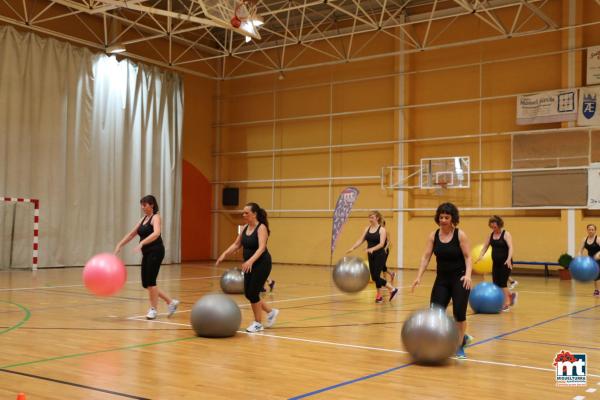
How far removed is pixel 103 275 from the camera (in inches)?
322

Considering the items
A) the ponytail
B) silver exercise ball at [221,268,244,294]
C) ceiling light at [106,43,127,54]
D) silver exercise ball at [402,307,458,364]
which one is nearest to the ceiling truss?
ceiling light at [106,43,127,54]

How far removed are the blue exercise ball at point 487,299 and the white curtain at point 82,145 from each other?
14.4 meters

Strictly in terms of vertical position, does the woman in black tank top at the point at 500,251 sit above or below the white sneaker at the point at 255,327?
above

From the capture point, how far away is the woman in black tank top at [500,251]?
34.3 ft

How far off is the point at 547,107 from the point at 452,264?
47.1 ft

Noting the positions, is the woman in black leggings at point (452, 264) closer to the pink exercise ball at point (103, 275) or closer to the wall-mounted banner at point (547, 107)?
the pink exercise ball at point (103, 275)

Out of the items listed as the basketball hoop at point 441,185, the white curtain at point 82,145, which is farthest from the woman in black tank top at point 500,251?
the white curtain at point 82,145

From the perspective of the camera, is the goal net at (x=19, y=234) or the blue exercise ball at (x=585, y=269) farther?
the goal net at (x=19, y=234)

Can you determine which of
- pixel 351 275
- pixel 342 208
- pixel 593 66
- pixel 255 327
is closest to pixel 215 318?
pixel 255 327

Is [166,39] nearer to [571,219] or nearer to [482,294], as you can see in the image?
[571,219]

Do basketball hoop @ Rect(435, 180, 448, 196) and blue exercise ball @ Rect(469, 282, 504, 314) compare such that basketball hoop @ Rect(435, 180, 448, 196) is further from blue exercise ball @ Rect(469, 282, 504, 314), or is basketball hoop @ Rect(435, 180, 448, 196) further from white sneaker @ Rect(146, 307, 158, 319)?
white sneaker @ Rect(146, 307, 158, 319)

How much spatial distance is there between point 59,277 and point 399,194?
11020 millimetres

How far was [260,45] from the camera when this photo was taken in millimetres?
25094

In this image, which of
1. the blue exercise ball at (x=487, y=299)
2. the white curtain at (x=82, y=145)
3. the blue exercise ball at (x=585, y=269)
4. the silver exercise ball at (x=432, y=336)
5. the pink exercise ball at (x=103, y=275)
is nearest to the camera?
the silver exercise ball at (x=432, y=336)
